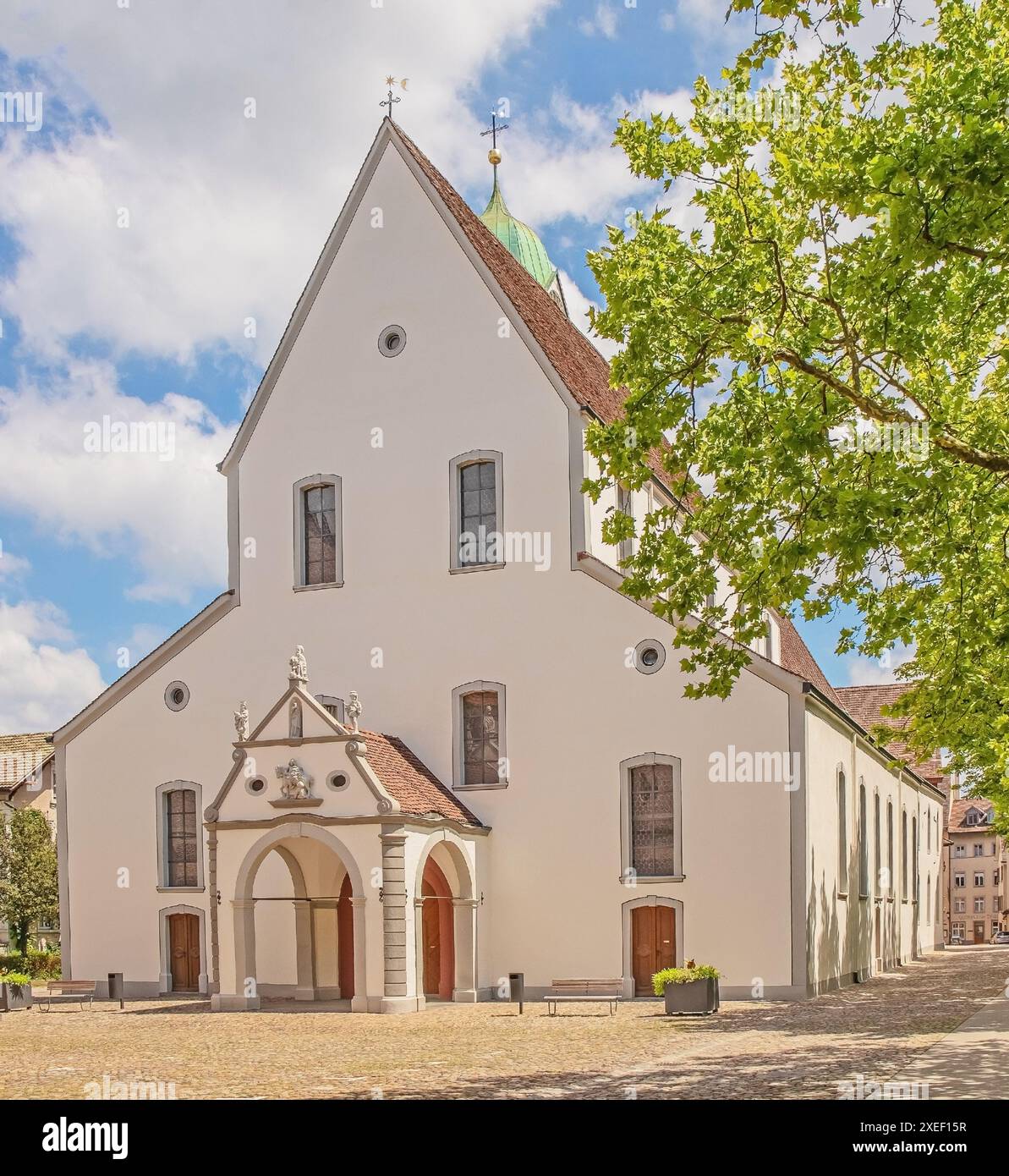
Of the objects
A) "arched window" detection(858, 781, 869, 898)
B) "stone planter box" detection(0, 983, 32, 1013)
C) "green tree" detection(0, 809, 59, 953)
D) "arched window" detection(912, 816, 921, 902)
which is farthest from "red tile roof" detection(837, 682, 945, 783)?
"stone planter box" detection(0, 983, 32, 1013)

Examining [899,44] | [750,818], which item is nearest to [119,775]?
[750,818]

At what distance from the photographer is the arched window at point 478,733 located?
28.7 m

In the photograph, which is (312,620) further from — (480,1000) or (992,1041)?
(992,1041)

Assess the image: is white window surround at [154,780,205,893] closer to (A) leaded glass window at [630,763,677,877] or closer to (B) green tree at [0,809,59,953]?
(A) leaded glass window at [630,763,677,877]

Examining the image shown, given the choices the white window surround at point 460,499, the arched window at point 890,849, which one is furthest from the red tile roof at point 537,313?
the arched window at point 890,849

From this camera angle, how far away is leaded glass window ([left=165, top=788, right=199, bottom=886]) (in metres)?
30.9

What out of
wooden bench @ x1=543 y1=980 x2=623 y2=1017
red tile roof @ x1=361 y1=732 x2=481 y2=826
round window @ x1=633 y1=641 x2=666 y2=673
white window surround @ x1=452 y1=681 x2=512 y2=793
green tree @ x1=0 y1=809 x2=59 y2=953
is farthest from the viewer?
green tree @ x1=0 y1=809 x2=59 y2=953

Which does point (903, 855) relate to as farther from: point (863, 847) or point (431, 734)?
point (431, 734)

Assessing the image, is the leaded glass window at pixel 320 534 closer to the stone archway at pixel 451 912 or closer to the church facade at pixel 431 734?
the church facade at pixel 431 734

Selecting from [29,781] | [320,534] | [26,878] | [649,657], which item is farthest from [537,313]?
[29,781]

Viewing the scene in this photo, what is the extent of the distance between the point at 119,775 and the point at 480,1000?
991 cm

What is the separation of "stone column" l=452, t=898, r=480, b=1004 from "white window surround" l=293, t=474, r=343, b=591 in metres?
7.40

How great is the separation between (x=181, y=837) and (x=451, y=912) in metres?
6.80
